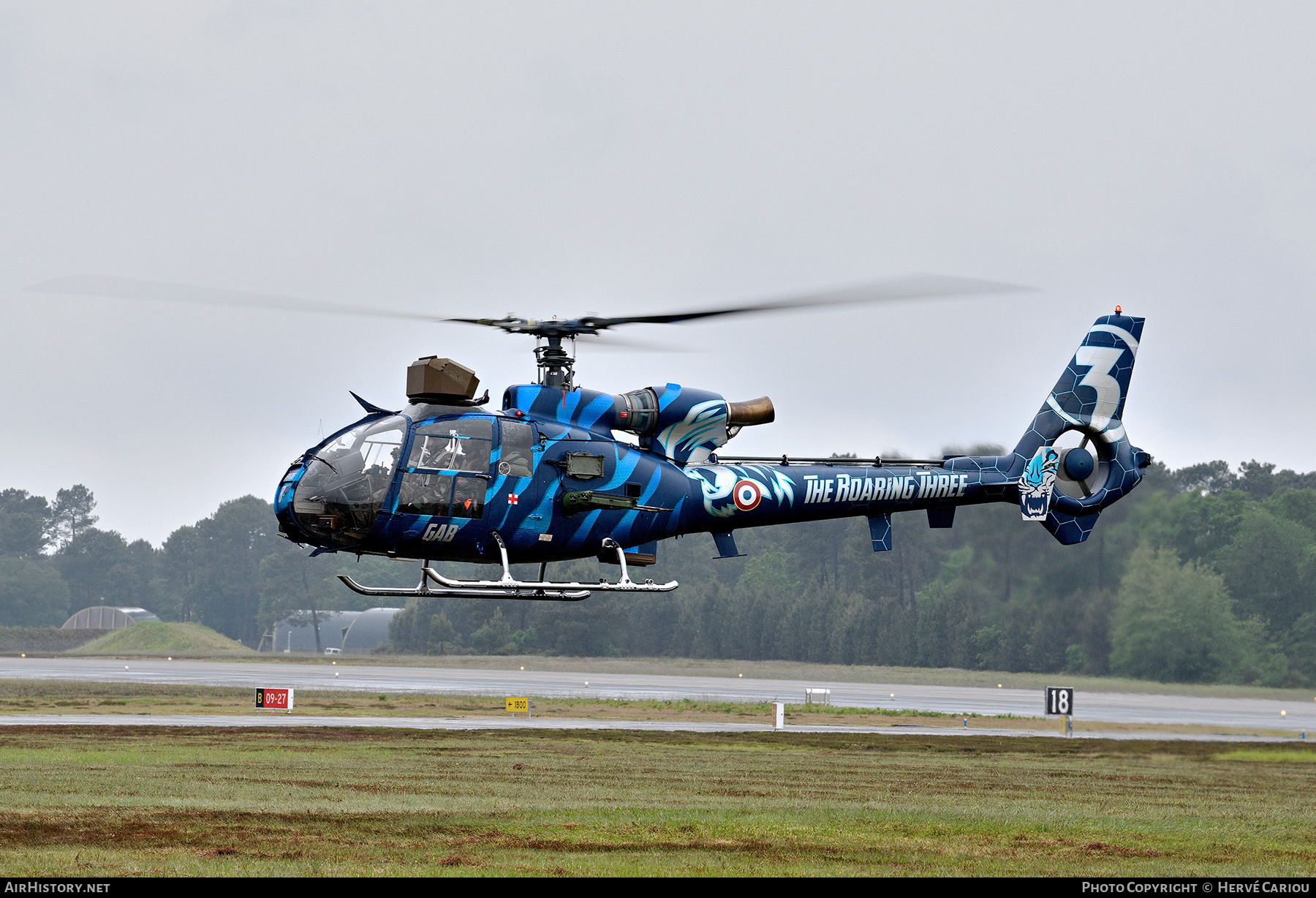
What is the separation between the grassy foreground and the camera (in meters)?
16.3

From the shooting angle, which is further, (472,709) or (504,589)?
(472,709)

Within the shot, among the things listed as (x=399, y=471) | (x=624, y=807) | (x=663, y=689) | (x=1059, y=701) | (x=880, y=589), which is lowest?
(x=663, y=689)

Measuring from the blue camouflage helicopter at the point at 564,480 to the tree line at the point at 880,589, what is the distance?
329cm

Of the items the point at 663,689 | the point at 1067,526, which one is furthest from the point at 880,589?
the point at 1067,526

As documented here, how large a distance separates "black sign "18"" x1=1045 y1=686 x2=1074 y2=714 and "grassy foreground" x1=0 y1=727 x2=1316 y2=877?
4.67 meters

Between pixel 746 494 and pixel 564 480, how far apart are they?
3.44m

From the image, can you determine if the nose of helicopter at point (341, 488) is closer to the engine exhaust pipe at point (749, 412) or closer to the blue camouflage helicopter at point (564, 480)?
the blue camouflage helicopter at point (564, 480)

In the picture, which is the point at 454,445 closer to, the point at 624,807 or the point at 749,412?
the point at 749,412

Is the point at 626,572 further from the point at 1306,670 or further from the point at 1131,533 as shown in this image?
the point at 1306,670

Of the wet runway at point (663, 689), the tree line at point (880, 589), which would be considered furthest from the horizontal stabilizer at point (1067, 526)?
the wet runway at point (663, 689)

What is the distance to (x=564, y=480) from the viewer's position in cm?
1927

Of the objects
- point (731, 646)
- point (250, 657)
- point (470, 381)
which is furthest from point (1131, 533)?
point (250, 657)

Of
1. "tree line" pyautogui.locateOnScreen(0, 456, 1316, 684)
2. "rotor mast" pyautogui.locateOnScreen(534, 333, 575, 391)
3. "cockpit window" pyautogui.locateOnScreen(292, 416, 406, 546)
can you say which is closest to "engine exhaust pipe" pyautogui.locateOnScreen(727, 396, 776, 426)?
"rotor mast" pyautogui.locateOnScreen(534, 333, 575, 391)

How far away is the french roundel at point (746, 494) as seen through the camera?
21031 millimetres
